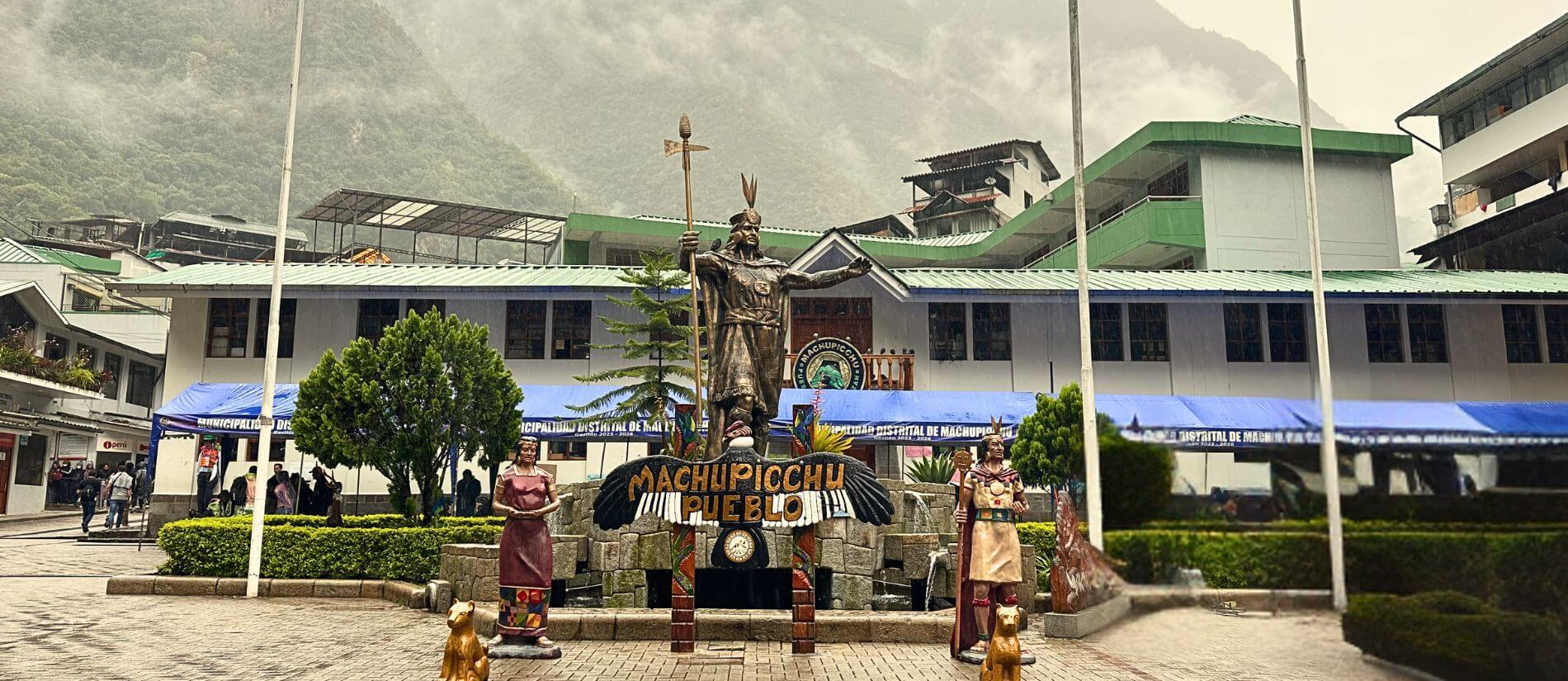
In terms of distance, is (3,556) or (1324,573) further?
(3,556)

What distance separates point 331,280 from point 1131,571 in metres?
30.1

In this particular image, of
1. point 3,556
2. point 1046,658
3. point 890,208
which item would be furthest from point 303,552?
point 890,208

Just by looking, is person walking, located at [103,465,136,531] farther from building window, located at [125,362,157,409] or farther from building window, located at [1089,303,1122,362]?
building window, located at [1089,303,1122,362]

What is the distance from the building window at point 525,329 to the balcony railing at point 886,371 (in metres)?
7.45

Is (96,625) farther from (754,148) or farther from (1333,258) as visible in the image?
(754,148)

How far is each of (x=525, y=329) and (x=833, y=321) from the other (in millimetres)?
9108

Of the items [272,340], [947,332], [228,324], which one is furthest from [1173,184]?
[228,324]

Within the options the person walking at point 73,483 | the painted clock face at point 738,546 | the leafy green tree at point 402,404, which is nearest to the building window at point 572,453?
the leafy green tree at point 402,404

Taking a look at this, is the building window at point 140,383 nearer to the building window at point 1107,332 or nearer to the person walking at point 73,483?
the person walking at point 73,483

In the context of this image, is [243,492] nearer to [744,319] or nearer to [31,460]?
[31,460]

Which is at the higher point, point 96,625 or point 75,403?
point 75,403

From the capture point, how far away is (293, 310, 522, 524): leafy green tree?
17.5 meters

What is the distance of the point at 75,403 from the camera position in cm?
4322

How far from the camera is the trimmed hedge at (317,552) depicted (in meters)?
16.8
